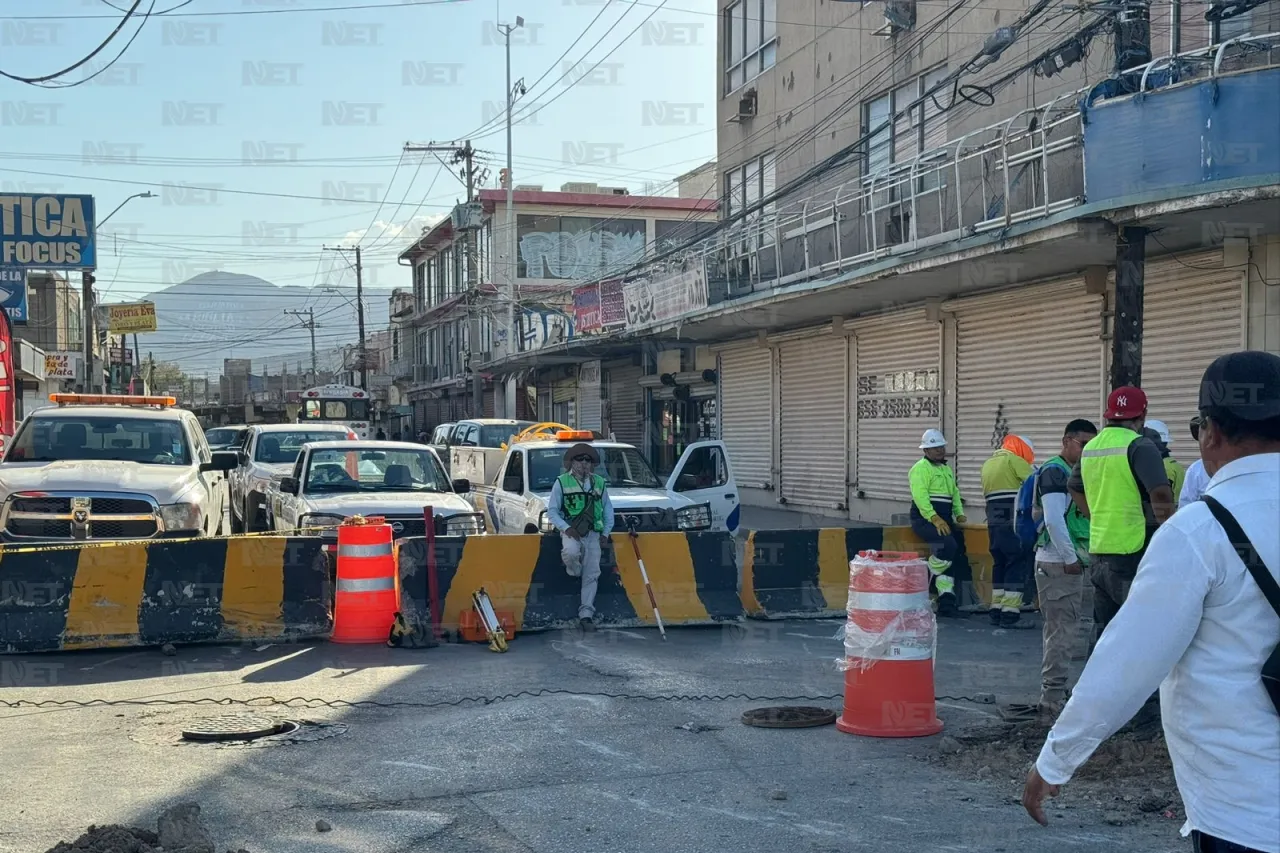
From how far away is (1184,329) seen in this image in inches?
575

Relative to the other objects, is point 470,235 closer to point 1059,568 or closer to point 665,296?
point 665,296

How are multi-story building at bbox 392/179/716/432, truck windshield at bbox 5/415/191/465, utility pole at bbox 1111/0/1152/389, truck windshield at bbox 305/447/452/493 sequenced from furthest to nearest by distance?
multi-story building at bbox 392/179/716/432
truck windshield at bbox 305/447/452/493
truck windshield at bbox 5/415/191/465
utility pole at bbox 1111/0/1152/389

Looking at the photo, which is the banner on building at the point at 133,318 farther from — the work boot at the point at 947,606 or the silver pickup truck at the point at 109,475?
the work boot at the point at 947,606

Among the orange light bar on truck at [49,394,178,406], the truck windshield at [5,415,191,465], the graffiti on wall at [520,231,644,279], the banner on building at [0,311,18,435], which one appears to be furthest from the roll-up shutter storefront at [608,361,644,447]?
the truck windshield at [5,415,191,465]

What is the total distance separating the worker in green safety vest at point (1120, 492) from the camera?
6.82m

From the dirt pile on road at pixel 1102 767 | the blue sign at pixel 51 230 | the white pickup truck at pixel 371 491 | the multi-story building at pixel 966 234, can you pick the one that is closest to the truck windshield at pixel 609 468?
the white pickup truck at pixel 371 491

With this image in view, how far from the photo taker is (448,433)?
2614cm

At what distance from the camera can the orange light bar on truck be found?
1456cm

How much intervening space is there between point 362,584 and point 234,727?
9.92ft

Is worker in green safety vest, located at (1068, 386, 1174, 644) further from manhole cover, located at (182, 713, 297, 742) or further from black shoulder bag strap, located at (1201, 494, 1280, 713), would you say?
manhole cover, located at (182, 713, 297, 742)

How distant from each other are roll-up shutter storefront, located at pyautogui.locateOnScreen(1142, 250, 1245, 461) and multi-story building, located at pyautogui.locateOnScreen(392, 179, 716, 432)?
24099 millimetres

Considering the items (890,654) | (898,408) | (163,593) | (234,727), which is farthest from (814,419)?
(234,727)

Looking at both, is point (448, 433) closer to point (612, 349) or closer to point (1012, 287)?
point (612, 349)

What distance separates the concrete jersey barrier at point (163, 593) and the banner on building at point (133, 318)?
1562 inches
